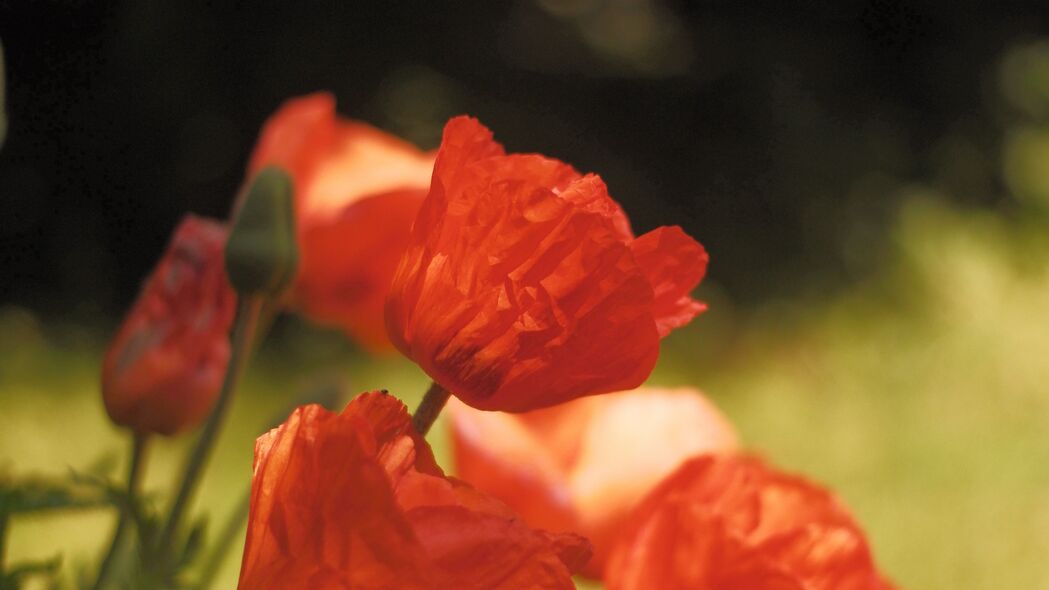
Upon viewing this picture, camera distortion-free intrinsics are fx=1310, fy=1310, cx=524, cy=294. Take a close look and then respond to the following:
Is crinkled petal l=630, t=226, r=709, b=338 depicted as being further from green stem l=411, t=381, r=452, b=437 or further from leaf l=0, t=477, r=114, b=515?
leaf l=0, t=477, r=114, b=515

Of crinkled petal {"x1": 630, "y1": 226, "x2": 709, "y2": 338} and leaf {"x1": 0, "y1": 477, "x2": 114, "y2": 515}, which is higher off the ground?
crinkled petal {"x1": 630, "y1": 226, "x2": 709, "y2": 338}

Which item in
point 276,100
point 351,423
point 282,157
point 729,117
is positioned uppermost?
point 729,117

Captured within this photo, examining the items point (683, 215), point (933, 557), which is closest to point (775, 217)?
point (683, 215)

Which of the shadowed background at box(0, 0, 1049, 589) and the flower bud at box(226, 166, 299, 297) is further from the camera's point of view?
the shadowed background at box(0, 0, 1049, 589)

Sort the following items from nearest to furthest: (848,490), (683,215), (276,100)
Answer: (848,490), (276,100), (683,215)

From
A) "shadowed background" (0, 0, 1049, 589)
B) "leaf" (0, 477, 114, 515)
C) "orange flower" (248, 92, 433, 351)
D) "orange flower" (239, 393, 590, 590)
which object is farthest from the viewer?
"shadowed background" (0, 0, 1049, 589)

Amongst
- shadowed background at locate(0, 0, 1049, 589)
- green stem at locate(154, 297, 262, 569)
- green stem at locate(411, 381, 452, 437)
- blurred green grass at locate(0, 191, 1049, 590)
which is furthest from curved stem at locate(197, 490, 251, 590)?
shadowed background at locate(0, 0, 1049, 589)

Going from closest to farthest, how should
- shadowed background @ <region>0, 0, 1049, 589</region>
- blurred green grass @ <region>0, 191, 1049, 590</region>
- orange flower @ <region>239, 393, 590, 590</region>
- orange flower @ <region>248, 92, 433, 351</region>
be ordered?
orange flower @ <region>239, 393, 590, 590</region>
orange flower @ <region>248, 92, 433, 351</region>
blurred green grass @ <region>0, 191, 1049, 590</region>
shadowed background @ <region>0, 0, 1049, 589</region>

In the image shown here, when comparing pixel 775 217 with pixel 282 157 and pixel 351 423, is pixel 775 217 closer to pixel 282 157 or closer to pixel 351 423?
pixel 282 157
